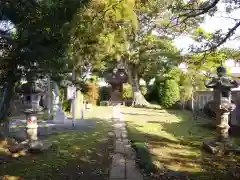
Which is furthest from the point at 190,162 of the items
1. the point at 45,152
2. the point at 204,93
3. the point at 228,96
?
the point at 204,93

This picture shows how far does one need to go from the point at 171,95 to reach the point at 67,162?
16.2 metres

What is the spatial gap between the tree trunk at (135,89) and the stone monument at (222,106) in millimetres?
14671

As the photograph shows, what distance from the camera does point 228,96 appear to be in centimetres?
730

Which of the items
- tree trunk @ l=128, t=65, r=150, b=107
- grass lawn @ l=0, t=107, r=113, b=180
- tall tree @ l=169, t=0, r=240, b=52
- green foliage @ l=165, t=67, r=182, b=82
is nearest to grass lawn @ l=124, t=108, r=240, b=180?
grass lawn @ l=0, t=107, r=113, b=180

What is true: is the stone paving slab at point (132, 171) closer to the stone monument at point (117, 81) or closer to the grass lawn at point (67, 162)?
the grass lawn at point (67, 162)

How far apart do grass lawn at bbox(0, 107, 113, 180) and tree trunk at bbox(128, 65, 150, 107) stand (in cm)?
1444

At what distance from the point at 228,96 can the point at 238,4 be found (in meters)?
2.96

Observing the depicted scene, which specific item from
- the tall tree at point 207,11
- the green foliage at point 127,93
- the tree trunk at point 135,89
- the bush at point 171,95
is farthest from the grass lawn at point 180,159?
the green foliage at point 127,93

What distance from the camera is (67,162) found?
18.8 ft

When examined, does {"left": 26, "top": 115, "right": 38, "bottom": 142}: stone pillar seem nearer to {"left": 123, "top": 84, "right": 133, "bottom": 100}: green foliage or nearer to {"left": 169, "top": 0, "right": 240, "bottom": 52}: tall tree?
{"left": 169, "top": 0, "right": 240, "bottom": 52}: tall tree

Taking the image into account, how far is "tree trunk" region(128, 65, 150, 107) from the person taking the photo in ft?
73.5

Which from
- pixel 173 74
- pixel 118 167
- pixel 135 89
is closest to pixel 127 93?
pixel 135 89

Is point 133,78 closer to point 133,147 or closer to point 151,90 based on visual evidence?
point 151,90

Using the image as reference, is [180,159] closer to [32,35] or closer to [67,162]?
[67,162]
